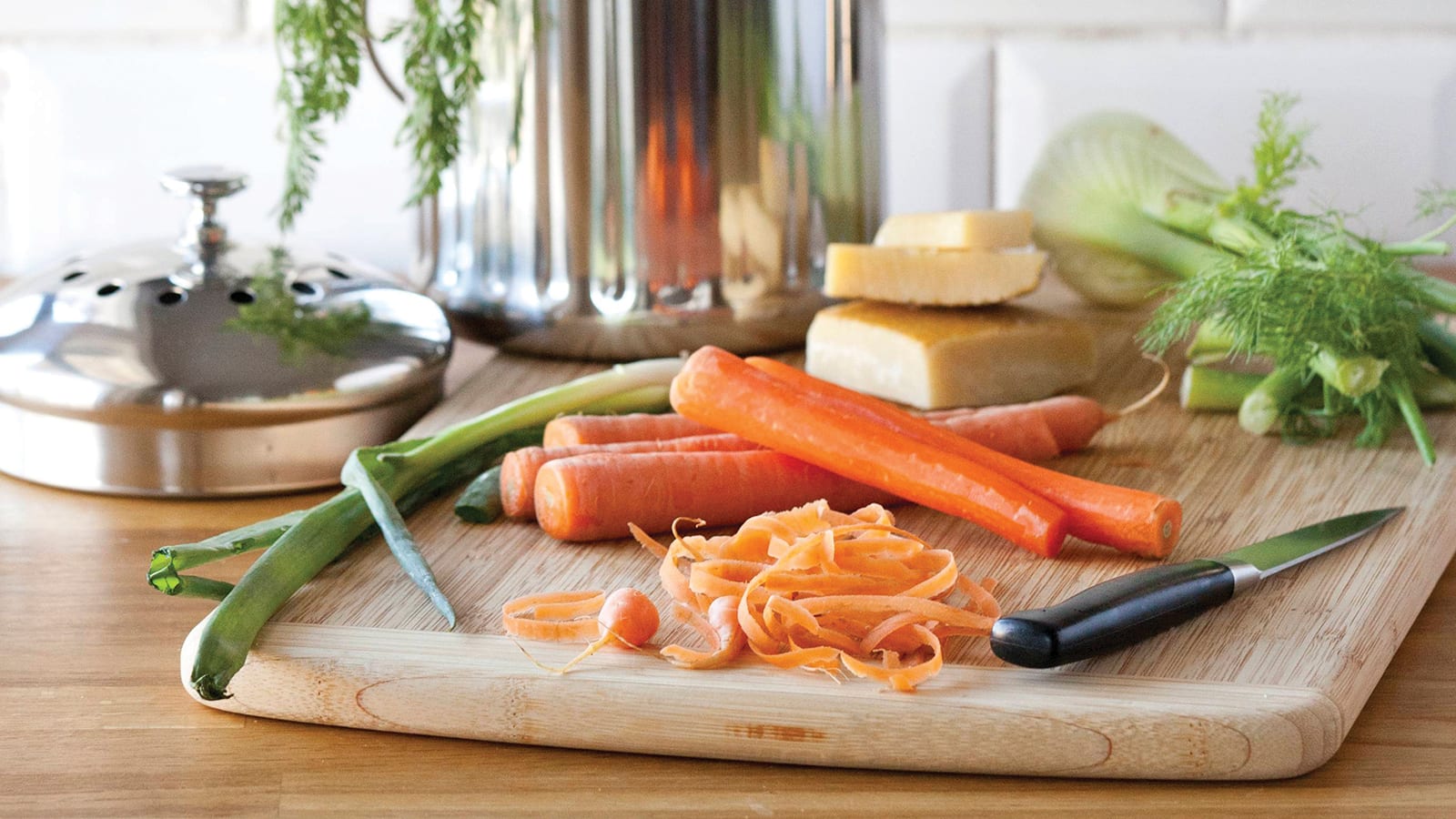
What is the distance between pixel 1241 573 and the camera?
2.92 feet

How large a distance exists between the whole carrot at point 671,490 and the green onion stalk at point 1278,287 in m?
0.37

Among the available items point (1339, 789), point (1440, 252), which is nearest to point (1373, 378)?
point (1440, 252)

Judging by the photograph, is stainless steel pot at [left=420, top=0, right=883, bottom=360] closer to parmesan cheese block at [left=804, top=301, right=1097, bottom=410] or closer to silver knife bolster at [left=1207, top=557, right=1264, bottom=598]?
parmesan cheese block at [left=804, top=301, right=1097, bottom=410]

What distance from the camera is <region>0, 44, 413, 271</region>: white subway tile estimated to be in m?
2.17

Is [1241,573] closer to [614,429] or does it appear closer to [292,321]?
[614,429]

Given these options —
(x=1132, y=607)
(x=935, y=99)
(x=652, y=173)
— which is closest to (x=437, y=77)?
(x=652, y=173)

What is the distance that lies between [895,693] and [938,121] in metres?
1.49

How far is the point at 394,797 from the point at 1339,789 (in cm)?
47

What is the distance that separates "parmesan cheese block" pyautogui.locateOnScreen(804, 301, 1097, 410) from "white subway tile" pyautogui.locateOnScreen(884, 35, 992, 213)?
2.53ft

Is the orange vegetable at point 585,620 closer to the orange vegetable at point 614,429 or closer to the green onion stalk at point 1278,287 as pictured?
the orange vegetable at point 614,429

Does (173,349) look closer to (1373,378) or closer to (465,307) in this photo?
(465,307)

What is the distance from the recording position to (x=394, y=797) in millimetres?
742

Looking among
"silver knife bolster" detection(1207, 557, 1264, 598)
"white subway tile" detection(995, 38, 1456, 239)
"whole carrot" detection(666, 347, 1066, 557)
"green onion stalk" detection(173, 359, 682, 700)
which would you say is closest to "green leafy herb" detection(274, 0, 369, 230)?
"green onion stalk" detection(173, 359, 682, 700)

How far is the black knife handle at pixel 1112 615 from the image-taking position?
767 millimetres
